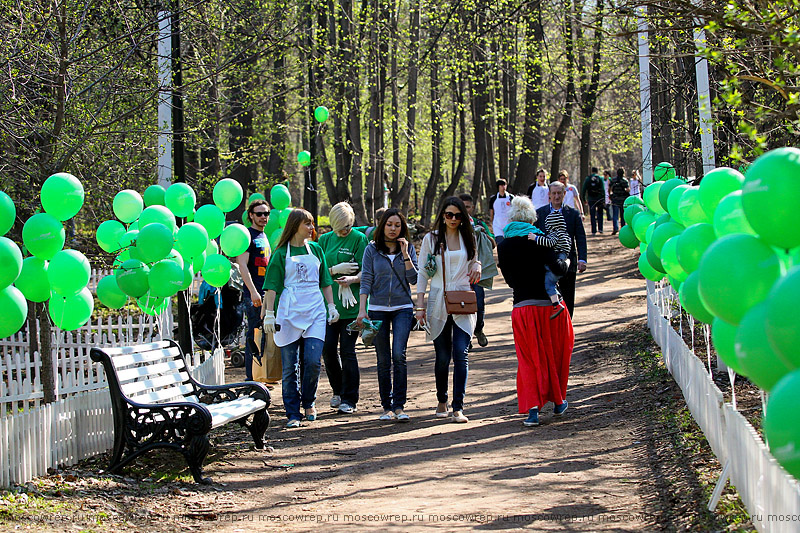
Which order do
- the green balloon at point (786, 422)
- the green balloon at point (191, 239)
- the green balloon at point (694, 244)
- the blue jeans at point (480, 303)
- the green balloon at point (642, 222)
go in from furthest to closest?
1. the blue jeans at point (480, 303)
2. the green balloon at point (642, 222)
3. the green balloon at point (191, 239)
4. the green balloon at point (694, 244)
5. the green balloon at point (786, 422)

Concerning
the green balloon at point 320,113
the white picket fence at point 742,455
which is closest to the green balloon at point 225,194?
the white picket fence at point 742,455

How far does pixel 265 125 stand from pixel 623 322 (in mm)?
10473

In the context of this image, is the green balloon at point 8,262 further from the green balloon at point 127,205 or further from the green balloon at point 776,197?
the green balloon at point 776,197

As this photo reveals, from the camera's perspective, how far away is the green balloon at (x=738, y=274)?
154 inches

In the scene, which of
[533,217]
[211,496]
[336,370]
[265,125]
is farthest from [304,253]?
[265,125]

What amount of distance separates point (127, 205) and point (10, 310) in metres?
3.54

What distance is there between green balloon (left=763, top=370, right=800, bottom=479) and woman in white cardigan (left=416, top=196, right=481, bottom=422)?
521 cm

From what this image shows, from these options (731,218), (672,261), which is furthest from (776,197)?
(672,261)

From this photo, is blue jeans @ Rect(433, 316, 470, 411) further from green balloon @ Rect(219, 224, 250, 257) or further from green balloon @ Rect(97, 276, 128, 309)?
green balloon @ Rect(97, 276, 128, 309)

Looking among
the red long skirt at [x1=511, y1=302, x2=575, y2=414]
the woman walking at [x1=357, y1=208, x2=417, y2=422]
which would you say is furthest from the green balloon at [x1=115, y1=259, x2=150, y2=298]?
the red long skirt at [x1=511, y1=302, x2=575, y2=414]

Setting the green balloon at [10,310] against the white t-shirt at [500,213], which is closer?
the green balloon at [10,310]

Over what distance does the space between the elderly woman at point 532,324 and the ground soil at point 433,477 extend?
1.15ft

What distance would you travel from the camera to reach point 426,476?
6.67 meters

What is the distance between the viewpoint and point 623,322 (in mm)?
14117
